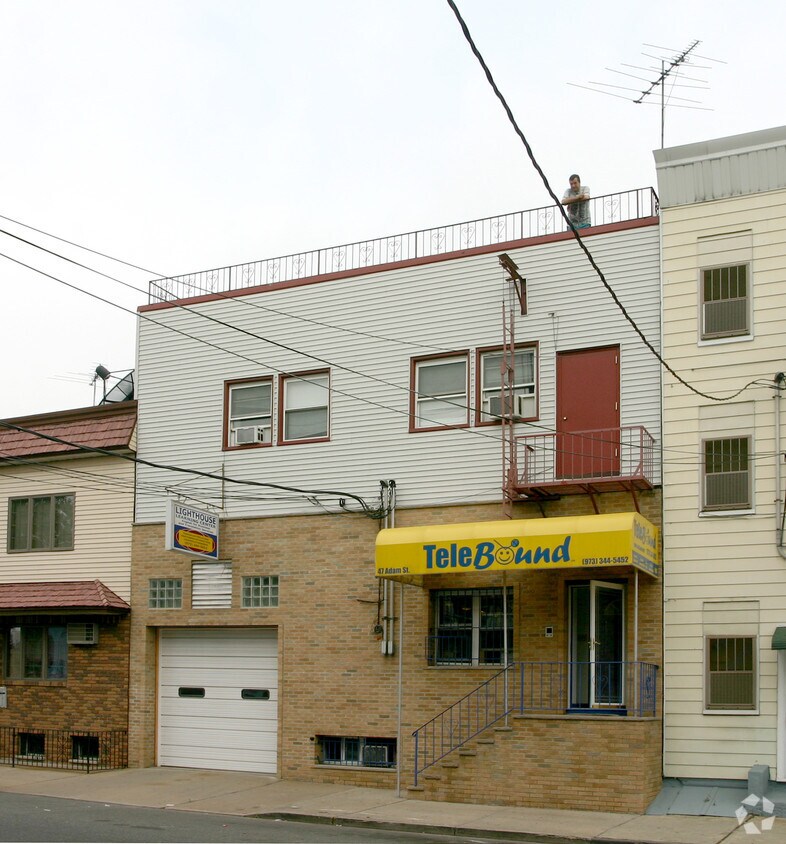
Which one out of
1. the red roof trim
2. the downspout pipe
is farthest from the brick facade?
the red roof trim

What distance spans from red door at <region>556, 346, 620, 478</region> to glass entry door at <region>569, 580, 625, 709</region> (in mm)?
1874

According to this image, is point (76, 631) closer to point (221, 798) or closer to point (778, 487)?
point (221, 798)

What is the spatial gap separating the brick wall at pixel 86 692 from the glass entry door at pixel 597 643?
8.97m

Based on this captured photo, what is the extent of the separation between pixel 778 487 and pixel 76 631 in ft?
44.4

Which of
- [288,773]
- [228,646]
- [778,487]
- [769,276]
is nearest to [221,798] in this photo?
[288,773]

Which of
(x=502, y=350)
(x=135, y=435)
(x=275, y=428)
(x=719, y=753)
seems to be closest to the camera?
(x=719, y=753)

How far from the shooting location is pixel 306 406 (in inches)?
866

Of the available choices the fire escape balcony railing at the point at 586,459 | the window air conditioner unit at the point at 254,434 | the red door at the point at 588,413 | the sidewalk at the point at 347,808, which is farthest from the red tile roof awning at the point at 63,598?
the red door at the point at 588,413

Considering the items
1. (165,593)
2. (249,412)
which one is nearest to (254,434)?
(249,412)

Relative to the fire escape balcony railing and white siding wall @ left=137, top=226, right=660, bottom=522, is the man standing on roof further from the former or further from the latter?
the fire escape balcony railing

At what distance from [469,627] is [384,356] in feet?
16.4

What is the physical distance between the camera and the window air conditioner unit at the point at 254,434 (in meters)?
22.2

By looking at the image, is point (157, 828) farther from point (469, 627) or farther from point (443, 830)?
point (469, 627)

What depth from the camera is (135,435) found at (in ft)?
77.8
